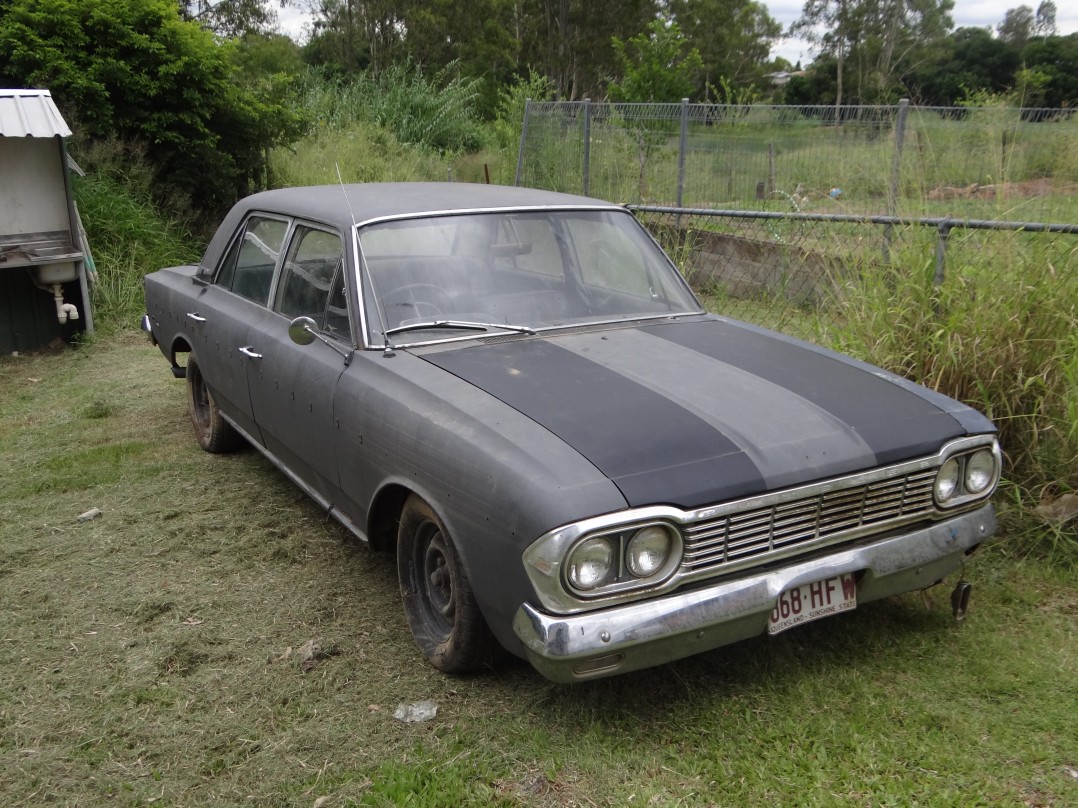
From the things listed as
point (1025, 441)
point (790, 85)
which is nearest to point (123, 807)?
point (1025, 441)

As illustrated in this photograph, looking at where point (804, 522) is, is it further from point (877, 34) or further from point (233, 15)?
point (877, 34)

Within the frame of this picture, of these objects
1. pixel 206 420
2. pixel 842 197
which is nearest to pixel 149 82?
pixel 206 420

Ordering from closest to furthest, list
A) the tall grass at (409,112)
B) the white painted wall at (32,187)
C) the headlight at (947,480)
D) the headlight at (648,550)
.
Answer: the headlight at (648,550) → the headlight at (947,480) → the white painted wall at (32,187) → the tall grass at (409,112)

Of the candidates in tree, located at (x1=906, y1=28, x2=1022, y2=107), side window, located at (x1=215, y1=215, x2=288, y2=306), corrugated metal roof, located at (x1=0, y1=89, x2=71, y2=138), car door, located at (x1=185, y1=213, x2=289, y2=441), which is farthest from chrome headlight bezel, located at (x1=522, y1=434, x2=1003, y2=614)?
tree, located at (x1=906, y1=28, x2=1022, y2=107)

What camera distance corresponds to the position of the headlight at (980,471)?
3.26 metres

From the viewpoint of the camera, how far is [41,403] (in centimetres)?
692

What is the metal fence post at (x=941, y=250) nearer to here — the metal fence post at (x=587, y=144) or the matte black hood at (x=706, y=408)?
the matte black hood at (x=706, y=408)

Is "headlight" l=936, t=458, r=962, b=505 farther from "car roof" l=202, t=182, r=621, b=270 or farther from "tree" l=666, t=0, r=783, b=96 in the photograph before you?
"tree" l=666, t=0, r=783, b=96

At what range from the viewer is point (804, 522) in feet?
9.57

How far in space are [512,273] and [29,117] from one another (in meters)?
5.61

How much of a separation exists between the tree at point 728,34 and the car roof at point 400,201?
36235 mm

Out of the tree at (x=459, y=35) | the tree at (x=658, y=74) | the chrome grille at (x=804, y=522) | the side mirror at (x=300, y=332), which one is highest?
the tree at (x=459, y=35)

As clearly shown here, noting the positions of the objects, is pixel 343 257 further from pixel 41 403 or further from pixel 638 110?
pixel 638 110

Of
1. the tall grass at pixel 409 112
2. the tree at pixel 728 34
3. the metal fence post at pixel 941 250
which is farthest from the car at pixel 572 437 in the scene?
the tree at pixel 728 34
